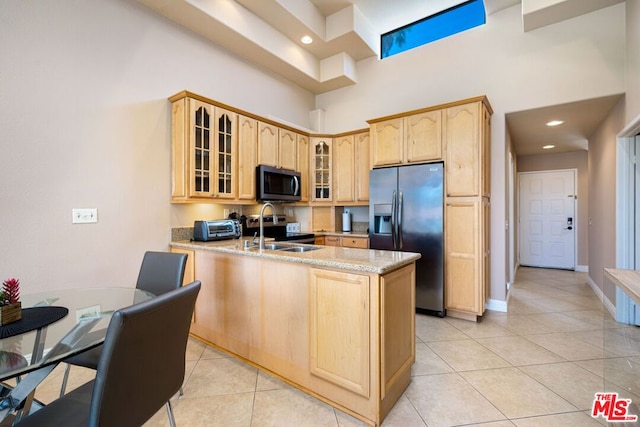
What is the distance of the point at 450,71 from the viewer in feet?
12.6

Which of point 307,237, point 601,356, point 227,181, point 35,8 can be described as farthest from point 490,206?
point 35,8

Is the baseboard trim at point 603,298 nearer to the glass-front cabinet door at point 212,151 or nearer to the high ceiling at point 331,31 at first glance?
the high ceiling at point 331,31

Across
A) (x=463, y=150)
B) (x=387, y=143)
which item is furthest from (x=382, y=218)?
(x=463, y=150)

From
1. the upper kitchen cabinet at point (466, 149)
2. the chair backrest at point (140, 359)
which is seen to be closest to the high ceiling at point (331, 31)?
the upper kitchen cabinet at point (466, 149)

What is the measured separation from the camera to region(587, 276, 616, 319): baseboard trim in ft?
10.4

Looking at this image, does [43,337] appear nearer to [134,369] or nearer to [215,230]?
[134,369]

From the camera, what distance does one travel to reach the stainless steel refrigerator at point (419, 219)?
3219mm

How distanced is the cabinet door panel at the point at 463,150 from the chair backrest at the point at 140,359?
2.89 m

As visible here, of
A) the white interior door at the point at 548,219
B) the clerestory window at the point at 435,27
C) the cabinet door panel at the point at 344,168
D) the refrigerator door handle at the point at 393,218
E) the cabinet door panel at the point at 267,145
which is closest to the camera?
the refrigerator door handle at the point at 393,218

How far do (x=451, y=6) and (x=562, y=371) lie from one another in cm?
426

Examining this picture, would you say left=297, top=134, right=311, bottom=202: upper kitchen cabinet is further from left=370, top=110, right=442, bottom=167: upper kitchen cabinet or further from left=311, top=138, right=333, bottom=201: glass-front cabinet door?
left=370, top=110, right=442, bottom=167: upper kitchen cabinet

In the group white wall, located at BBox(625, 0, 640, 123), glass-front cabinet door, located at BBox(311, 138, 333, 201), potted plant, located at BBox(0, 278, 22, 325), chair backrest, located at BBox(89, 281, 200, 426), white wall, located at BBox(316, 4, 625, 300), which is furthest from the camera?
glass-front cabinet door, located at BBox(311, 138, 333, 201)

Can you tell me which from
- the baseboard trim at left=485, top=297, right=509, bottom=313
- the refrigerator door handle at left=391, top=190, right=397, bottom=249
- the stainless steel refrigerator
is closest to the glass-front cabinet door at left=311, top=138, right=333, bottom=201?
the stainless steel refrigerator

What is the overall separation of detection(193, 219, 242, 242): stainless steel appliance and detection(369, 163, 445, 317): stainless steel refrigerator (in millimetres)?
1721
